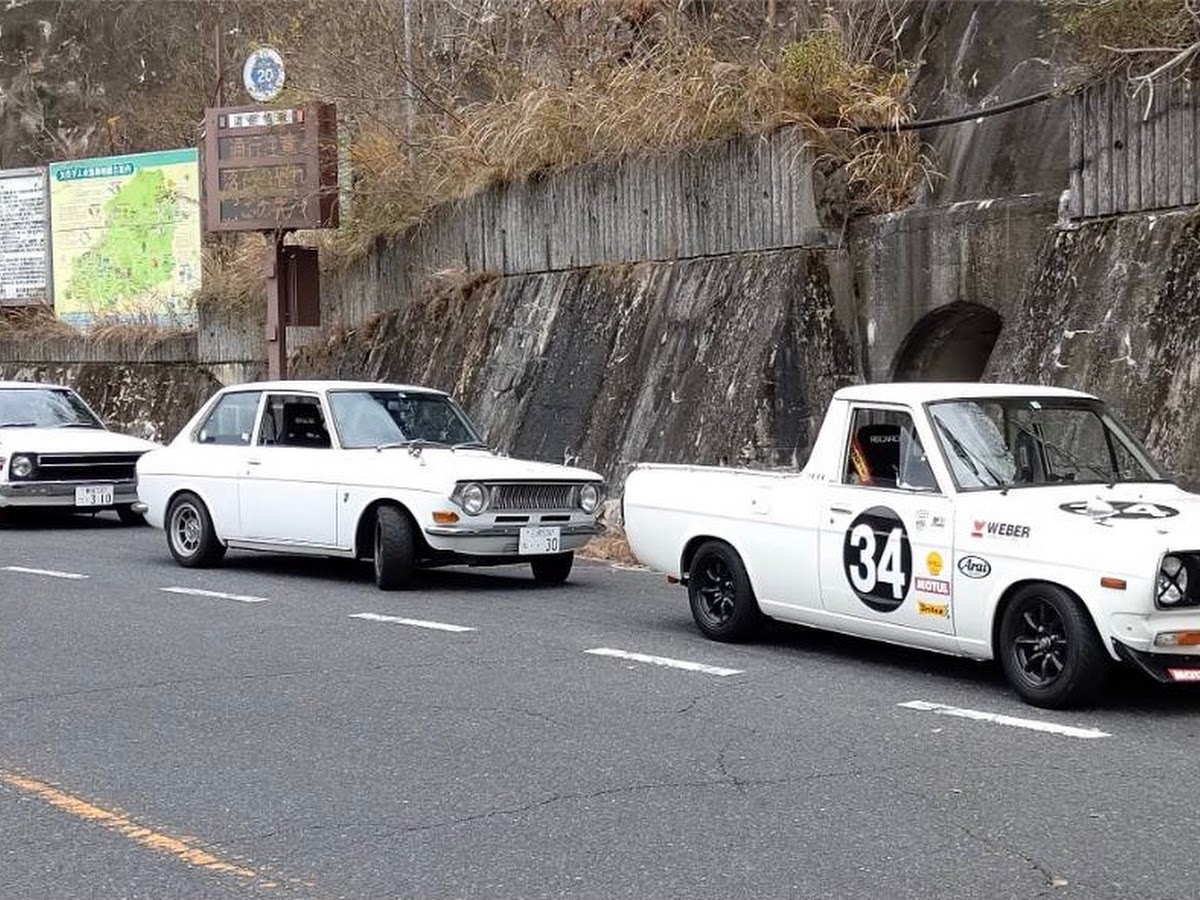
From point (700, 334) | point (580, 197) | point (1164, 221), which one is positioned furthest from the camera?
point (580, 197)

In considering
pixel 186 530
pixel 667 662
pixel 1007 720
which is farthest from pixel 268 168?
pixel 1007 720

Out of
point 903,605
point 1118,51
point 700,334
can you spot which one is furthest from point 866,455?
point 700,334

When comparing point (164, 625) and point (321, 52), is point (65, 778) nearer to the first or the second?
point (164, 625)

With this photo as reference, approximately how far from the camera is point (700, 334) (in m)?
15.7

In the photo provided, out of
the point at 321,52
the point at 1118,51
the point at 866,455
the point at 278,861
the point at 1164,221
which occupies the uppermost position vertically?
the point at 321,52

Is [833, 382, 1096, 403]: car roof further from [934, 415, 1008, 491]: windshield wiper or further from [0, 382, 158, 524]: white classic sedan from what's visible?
[0, 382, 158, 524]: white classic sedan

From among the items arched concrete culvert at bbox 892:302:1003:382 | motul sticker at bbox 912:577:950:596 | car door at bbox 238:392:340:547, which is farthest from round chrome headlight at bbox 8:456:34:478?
motul sticker at bbox 912:577:950:596

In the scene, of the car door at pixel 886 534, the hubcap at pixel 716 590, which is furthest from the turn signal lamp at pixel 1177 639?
the hubcap at pixel 716 590

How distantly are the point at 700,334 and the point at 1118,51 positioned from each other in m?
4.89

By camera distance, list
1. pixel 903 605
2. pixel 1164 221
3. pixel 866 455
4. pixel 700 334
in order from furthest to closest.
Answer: pixel 700 334, pixel 1164 221, pixel 866 455, pixel 903 605

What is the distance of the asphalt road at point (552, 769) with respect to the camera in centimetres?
523

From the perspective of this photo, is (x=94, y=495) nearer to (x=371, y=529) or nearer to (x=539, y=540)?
(x=371, y=529)

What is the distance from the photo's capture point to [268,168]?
1942 cm

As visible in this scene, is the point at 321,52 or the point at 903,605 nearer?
the point at 903,605
